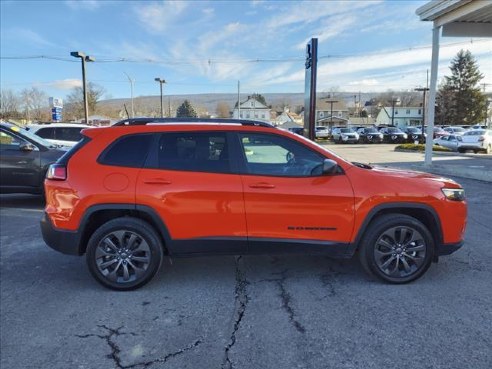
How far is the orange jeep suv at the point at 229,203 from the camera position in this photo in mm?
4227

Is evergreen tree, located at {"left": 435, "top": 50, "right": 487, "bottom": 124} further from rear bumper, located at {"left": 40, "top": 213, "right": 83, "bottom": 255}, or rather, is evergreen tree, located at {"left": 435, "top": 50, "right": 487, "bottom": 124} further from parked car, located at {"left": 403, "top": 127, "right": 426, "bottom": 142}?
rear bumper, located at {"left": 40, "top": 213, "right": 83, "bottom": 255}

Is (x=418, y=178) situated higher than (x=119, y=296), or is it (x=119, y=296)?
(x=418, y=178)

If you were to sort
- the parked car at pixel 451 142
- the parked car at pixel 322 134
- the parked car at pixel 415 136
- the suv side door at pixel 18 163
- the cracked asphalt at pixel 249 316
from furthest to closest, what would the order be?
the parked car at pixel 322 134
the parked car at pixel 415 136
the parked car at pixel 451 142
the suv side door at pixel 18 163
the cracked asphalt at pixel 249 316

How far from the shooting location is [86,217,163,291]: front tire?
428cm

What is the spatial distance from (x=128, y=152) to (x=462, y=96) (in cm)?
8157

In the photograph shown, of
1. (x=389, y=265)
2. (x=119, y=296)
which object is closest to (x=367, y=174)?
(x=389, y=265)

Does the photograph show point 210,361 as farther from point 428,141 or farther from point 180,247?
point 428,141

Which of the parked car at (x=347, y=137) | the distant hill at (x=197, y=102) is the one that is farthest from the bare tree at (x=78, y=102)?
the parked car at (x=347, y=137)

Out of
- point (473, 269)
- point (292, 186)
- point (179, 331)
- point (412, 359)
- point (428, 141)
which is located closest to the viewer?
point (412, 359)

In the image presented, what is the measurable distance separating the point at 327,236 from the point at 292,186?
2.04 ft

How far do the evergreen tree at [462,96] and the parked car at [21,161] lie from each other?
7753 centimetres

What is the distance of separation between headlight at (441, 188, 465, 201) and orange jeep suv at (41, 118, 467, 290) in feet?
0.04

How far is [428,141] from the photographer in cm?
1511

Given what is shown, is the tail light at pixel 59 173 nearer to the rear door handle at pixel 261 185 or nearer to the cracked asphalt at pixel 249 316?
the cracked asphalt at pixel 249 316
